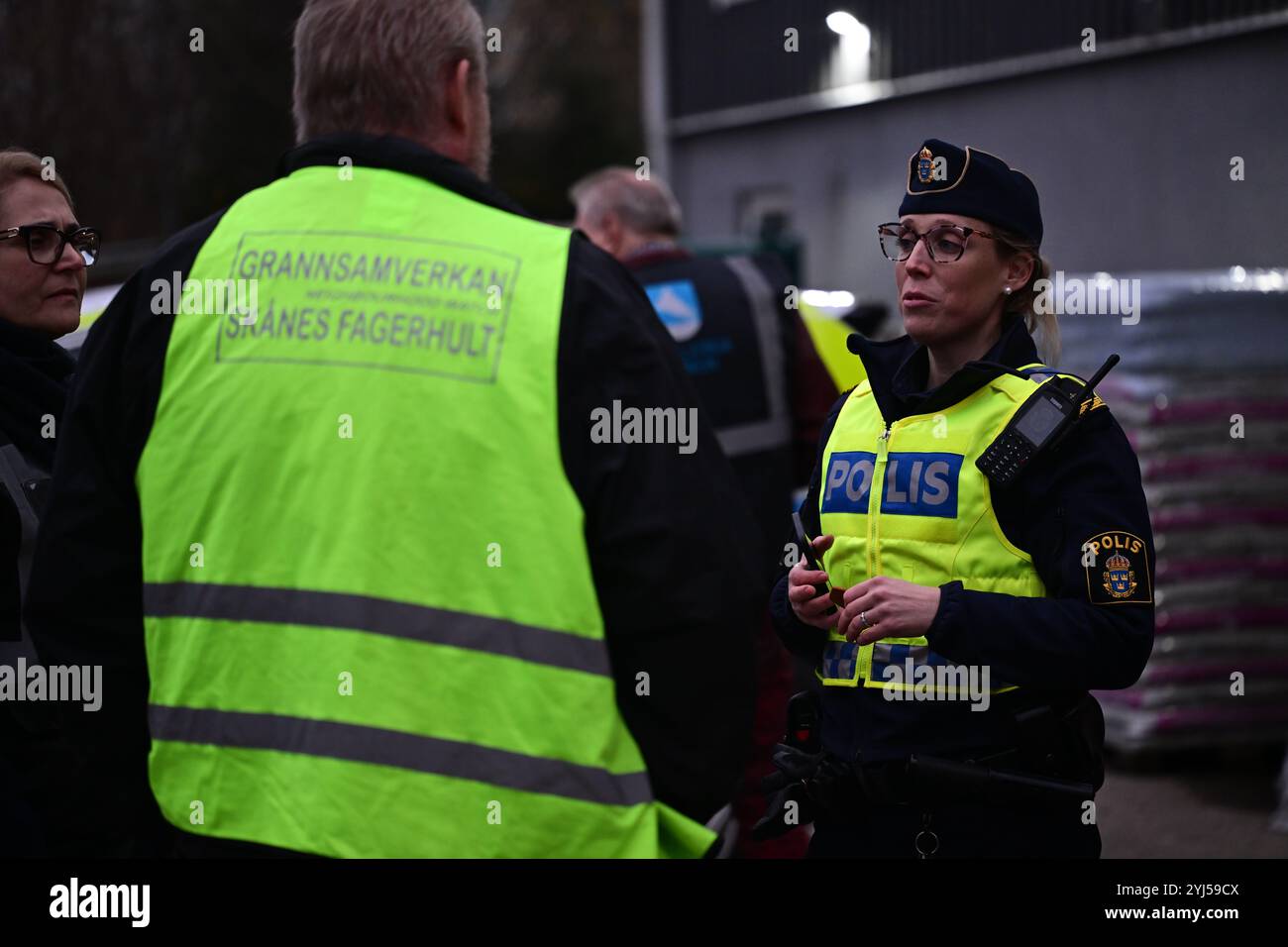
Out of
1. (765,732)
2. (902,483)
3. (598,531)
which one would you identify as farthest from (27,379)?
(765,732)

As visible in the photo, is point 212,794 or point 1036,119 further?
point 1036,119

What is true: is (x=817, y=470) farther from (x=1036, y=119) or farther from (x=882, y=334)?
(x=1036, y=119)

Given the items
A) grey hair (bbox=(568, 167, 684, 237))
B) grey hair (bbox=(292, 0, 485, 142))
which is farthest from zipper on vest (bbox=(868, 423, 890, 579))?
grey hair (bbox=(568, 167, 684, 237))

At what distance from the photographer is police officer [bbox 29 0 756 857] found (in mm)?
2010

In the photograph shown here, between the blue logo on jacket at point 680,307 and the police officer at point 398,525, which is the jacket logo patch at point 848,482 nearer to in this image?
the police officer at point 398,525

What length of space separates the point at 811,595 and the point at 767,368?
2110 mm

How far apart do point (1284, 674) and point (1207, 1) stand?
5309mm

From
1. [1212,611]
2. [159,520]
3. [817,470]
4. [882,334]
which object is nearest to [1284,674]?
[1212,611]

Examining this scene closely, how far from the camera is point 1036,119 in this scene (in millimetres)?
11203

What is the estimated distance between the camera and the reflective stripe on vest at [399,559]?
201 cm

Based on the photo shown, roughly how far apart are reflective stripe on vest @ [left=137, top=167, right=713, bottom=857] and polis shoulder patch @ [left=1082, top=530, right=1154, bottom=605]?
2.47 feet

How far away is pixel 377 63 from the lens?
7.15 feet

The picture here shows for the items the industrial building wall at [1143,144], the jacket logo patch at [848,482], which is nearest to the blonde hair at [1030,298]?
the jacket logo patch at [848,482]
